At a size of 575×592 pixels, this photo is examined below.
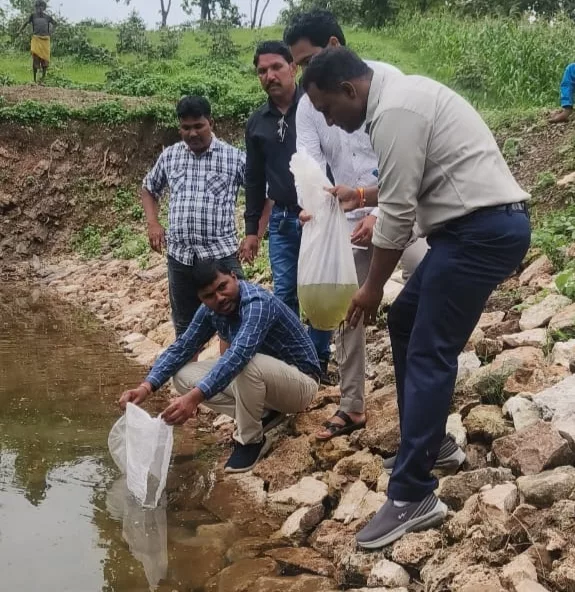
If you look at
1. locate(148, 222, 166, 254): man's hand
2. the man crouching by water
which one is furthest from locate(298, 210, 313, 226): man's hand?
locate(148, 222, 166, 254): man's hand

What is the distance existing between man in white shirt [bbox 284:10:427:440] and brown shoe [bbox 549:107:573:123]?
496cm

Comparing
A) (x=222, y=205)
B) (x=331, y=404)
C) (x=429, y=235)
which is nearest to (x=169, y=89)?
(x=222, y=205)

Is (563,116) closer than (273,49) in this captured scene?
No

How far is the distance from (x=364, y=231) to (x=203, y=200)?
1.63 m

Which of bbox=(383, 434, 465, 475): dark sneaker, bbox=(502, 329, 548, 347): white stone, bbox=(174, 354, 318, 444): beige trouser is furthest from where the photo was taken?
bbox=(502, 329, 548, 347): white stone

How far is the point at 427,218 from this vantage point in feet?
8.82

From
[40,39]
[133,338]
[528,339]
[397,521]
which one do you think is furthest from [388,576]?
[40,39]

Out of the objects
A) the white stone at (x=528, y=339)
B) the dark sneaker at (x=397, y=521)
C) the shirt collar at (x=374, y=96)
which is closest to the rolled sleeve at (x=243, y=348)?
the dark sneaker at (x=397, y=521)

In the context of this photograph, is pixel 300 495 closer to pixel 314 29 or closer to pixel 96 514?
pixel 96 514

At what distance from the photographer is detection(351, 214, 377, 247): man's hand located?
3.37 metres

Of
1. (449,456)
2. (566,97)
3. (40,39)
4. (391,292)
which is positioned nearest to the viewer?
(449,456)

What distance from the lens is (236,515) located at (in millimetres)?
3537

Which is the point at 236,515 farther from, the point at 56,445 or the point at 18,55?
the point at 18,55

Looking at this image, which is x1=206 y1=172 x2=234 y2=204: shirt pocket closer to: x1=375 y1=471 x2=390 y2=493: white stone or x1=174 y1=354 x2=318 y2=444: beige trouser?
x1=174 y1=354 x2=318 y2=444: beige trouser
